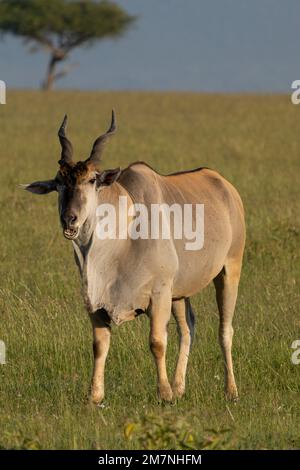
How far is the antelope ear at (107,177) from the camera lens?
268 inches

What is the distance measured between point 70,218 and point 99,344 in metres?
0.99

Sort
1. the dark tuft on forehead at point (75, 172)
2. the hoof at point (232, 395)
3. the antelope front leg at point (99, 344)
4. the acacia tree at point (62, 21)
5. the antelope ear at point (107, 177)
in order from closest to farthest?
the dark tuft on forehead at point (75, 172), the antelope ear at point (107, 177), the antelope front leg at point (99, 344), the hoof at point (232, 395), the acacia tree at point (62, 21)

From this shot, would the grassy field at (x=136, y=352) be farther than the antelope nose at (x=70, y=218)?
No

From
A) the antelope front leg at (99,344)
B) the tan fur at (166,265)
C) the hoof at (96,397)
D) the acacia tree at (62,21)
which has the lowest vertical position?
the hoof at (96,397)

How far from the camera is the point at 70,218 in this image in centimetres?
650

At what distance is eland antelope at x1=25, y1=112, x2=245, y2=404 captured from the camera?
6723 millimetres

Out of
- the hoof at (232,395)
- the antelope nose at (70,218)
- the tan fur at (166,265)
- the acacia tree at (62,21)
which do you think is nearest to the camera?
the antelope nose at (70,218)

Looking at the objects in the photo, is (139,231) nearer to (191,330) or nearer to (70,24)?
(191,330)

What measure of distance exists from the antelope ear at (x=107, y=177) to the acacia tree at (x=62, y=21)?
2405 inches

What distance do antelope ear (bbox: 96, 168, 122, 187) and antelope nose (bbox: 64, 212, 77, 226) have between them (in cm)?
37

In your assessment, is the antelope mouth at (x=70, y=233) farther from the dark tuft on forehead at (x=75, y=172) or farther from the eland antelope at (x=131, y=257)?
the dark tuft on forehead at (x=75, y=172)

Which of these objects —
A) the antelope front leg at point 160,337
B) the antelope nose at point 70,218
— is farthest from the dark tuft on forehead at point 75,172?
the antelope front leg at point 160,337

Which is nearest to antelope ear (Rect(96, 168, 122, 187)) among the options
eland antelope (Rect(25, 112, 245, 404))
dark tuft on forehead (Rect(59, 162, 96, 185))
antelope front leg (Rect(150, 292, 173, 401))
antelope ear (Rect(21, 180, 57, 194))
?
eland antelope (Rect(25, 112, 245, 404))
